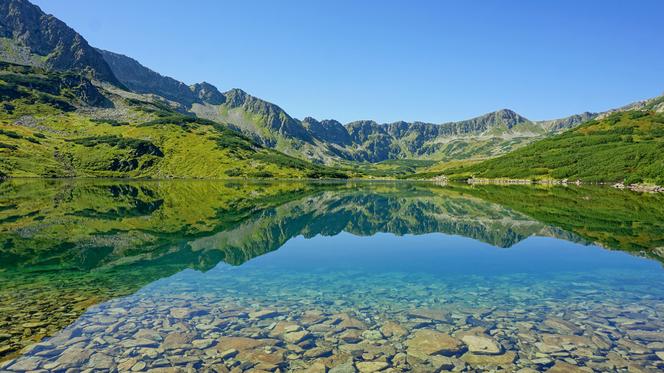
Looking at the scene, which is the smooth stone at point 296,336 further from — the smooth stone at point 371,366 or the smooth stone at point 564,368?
the smooth stone at point 564,368

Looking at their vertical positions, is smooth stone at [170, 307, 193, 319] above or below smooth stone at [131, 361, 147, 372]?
below

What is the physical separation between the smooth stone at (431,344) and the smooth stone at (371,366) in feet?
4.88

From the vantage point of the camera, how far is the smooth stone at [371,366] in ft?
43.1

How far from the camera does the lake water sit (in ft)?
46.1

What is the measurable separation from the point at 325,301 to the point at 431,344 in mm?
7427

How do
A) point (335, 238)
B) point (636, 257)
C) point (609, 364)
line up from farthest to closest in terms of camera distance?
point (335, 238) → point (636, 257) → point (609, 364)

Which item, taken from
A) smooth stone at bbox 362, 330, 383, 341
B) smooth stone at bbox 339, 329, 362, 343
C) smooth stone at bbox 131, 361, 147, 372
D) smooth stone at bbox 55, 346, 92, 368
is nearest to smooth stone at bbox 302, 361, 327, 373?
smooth stone at bbox 339, 329, 362, 343

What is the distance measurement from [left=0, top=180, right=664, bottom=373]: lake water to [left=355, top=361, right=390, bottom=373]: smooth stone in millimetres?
58

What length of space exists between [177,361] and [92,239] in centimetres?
3306

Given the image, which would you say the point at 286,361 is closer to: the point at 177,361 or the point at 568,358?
the point at 177,361

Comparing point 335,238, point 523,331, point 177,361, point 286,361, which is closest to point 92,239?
point 335,238

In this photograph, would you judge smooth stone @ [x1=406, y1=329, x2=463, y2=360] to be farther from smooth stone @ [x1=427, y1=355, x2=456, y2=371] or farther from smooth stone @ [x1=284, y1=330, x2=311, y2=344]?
smooth stone @ [x1=284, y1=330, x2=311, y2=344]

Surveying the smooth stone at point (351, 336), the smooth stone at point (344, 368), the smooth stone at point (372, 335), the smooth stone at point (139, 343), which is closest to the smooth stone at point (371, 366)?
the smooth stone at point (344, 368)

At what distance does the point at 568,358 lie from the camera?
14.0 meters
